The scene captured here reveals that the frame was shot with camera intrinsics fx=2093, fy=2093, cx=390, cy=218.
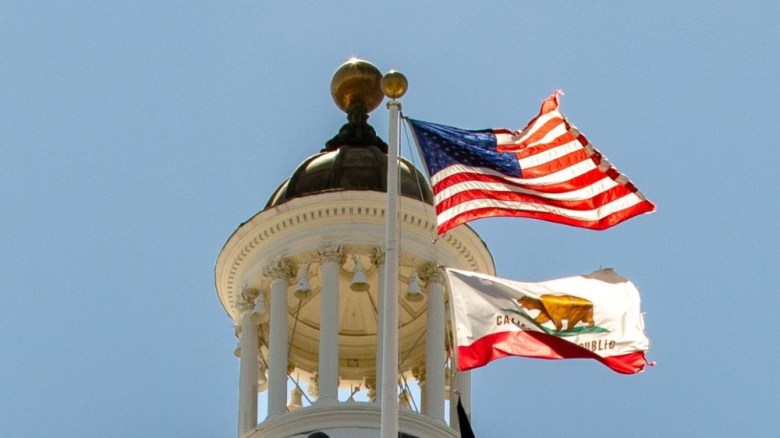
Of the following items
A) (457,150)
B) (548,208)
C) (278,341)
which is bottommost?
(548,208)

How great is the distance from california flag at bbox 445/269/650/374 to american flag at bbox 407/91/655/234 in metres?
1.25

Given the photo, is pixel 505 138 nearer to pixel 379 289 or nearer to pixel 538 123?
pixel 538 123

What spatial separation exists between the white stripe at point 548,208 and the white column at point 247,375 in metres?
11.4

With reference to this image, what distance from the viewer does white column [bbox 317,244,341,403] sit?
41.2 meters

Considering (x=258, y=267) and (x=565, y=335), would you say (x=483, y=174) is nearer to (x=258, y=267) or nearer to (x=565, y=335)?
(x=565, y=335)

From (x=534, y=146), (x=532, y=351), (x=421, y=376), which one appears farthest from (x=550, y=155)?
(x=421, y=376)

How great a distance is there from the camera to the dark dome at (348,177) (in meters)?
43.6

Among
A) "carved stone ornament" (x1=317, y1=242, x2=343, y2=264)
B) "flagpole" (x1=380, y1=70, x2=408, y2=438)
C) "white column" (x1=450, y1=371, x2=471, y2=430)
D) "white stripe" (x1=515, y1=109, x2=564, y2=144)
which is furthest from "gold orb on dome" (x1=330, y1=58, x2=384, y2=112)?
"flagpole" (x1=380, y1=70, x2=408, y2=438)

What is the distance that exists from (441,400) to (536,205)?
10012mm

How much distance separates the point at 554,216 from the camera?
32.8m

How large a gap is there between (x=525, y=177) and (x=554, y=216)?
787mm

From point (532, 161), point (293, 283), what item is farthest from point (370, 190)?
point (532, 161)

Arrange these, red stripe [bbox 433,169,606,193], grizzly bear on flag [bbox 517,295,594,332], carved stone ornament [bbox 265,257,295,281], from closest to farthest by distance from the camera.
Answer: grizzly bear on flag [bbox 517,295,594,332] → red stripe [bbox 433,169,606,193] → carved stone ornament [bbox 265,257,295,281]

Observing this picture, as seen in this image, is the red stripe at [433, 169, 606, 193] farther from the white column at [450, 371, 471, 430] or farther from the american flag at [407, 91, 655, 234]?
the white column at [450, 371, 471, 430]
